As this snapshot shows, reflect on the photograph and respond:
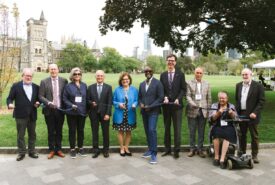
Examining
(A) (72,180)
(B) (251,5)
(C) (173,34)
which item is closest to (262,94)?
(A) (72,180)

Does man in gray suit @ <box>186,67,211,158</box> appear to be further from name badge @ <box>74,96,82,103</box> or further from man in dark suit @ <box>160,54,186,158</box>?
name badge @ <box>74,96,82,103</box>

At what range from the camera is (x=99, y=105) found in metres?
7.14

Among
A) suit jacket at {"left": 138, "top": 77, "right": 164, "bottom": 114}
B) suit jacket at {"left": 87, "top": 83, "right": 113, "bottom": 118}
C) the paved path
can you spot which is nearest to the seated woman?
the paved path

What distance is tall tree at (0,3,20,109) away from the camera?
15039mm

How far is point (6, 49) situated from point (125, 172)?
11.7 m

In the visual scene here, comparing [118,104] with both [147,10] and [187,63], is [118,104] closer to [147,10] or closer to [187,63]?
[147,10]

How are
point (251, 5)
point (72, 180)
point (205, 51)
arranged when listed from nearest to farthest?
point (72, 180), point (251, 5), point (205, 51)

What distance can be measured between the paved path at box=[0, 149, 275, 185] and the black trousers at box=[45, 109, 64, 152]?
0.34 meters

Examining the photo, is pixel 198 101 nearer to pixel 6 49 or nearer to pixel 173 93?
pixel 173 93

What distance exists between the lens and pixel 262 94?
262 inches

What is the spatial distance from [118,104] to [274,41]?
10963mm

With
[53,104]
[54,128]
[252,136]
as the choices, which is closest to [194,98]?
[252,136]

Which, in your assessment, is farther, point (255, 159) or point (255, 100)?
point (255, 159)

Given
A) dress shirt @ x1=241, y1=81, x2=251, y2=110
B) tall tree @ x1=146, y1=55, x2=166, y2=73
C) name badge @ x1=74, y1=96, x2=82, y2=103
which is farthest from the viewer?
tall tree @ x1=146, y1=55, x2=166, y2=73
